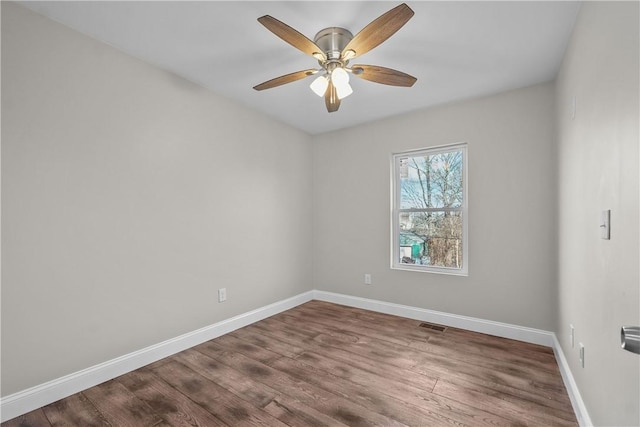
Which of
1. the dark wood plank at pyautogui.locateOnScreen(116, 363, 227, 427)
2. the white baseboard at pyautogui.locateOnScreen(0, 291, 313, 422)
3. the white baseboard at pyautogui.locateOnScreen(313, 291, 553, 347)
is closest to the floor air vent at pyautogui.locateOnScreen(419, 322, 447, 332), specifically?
the white baseboard at pyautogui.locateOnScreen(313, 291, 553, 347)

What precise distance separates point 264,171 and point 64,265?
2.06 meters

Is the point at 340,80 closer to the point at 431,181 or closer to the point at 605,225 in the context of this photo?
the point at 605,225

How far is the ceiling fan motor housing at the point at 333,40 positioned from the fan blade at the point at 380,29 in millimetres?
108

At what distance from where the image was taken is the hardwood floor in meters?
1.73

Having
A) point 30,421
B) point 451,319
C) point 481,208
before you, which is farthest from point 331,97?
point 30,421

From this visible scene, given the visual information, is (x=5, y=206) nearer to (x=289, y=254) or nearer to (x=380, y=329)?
(x=289, y=254)

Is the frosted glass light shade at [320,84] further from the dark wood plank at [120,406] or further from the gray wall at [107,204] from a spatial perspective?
the dark wood plank at [120,406]

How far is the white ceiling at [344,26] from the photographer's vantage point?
1784 mm

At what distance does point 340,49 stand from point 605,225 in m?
1.78

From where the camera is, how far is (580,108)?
1742mm

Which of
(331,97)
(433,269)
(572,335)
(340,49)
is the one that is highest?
(340,49)

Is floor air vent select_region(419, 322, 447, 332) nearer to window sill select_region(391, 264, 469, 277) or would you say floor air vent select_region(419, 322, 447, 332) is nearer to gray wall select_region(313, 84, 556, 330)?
gray wall select_region(313, 84, 556, 330)

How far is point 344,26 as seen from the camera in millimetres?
1942

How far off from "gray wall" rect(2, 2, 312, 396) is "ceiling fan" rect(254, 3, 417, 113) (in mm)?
1011
